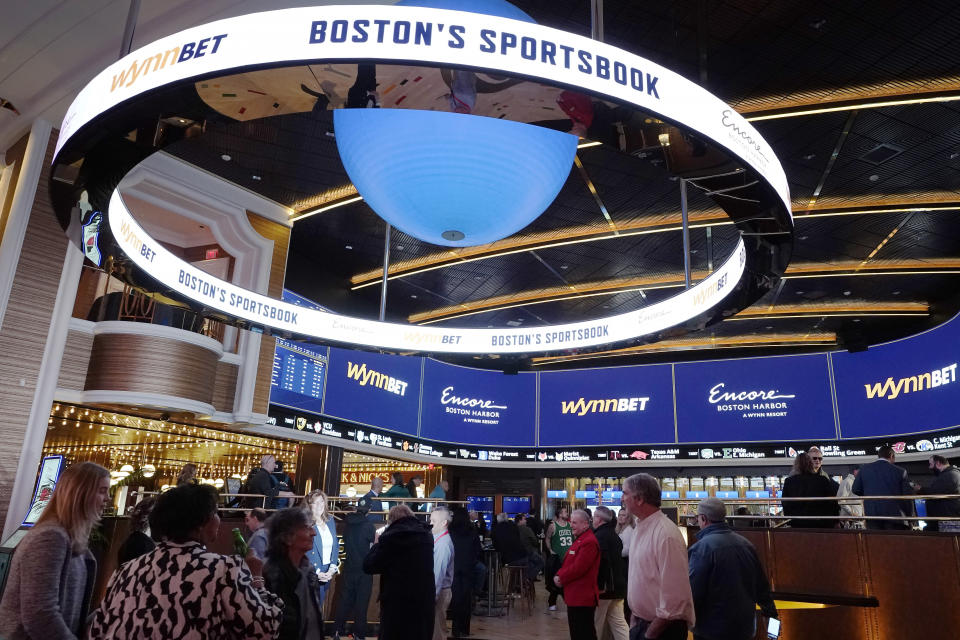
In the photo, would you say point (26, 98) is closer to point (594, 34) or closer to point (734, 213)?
point (594, 34)

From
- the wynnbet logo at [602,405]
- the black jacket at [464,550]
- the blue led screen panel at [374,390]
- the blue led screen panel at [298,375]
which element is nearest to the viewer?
the black jacket at [464,550]

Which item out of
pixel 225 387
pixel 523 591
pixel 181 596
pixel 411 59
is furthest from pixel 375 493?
pixel 411 59

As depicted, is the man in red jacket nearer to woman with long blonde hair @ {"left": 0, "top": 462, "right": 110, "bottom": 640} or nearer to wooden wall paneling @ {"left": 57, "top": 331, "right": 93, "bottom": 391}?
woman with long blonde hair @ {"left": 0, "top": 462, "right": 110, "bottom": 640}

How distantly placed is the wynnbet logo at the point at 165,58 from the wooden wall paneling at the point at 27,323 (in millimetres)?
5784

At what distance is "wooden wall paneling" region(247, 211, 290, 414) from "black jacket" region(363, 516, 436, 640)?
6.40 metres

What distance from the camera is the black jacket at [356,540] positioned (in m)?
6.71

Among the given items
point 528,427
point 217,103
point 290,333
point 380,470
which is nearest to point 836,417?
point 528,427

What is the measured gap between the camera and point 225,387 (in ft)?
32.4

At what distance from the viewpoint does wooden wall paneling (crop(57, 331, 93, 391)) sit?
8.28 metres

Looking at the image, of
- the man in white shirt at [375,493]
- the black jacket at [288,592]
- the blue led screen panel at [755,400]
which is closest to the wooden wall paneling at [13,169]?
the man in white shirt at [375,493]

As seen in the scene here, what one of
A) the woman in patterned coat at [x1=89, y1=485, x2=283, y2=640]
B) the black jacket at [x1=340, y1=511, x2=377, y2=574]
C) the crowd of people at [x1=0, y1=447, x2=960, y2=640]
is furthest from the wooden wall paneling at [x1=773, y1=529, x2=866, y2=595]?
the woman in patterned coat at [x1=89, y1=485, x2=283, y2=640]

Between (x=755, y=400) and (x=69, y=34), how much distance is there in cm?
1345

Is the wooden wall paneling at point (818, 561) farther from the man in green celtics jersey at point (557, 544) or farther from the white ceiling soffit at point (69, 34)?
the white ceiling soffit at point (69, 34)

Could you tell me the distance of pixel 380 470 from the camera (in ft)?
52.2
